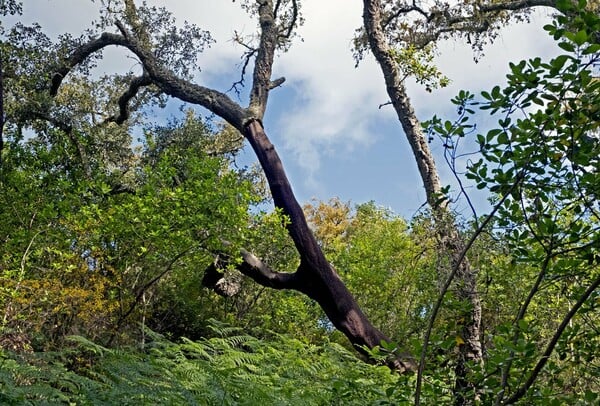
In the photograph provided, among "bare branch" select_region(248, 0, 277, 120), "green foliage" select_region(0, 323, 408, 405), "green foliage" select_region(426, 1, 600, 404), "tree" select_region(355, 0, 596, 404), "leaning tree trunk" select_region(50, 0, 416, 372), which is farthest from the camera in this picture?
"bare branch" select_region(248, 0, 277, 120)

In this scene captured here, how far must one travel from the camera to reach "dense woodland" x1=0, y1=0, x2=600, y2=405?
2.24 metres

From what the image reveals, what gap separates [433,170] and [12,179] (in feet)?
19.0

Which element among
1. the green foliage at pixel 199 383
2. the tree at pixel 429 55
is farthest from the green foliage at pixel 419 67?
the green foliage at pixel 199 383

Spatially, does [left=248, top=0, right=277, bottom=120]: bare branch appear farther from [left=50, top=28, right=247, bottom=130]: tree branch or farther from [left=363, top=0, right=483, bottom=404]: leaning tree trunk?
[left=363, top=0, right=483, bottom=404]: leaning tree trunk

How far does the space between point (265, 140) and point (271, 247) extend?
9.09 ft

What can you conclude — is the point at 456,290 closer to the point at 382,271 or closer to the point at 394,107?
the point at 394,107

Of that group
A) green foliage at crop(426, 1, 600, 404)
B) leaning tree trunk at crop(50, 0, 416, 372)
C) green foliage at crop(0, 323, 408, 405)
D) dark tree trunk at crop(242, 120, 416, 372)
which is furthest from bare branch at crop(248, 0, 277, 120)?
green foliage at crop(426, 1, 600, 404)

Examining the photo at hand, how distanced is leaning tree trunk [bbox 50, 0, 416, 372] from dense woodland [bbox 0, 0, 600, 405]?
3 centimetres

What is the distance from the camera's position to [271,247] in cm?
1157

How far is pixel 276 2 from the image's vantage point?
38.8ft

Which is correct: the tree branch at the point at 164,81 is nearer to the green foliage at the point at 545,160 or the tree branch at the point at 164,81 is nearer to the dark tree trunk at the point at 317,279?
the dark tree trunk at the point at 317,279

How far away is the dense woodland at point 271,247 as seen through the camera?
224cm

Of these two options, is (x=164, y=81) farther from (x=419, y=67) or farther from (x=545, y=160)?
(x=545, y=160)

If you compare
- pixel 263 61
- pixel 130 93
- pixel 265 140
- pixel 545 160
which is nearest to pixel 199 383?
pixel 545 160
